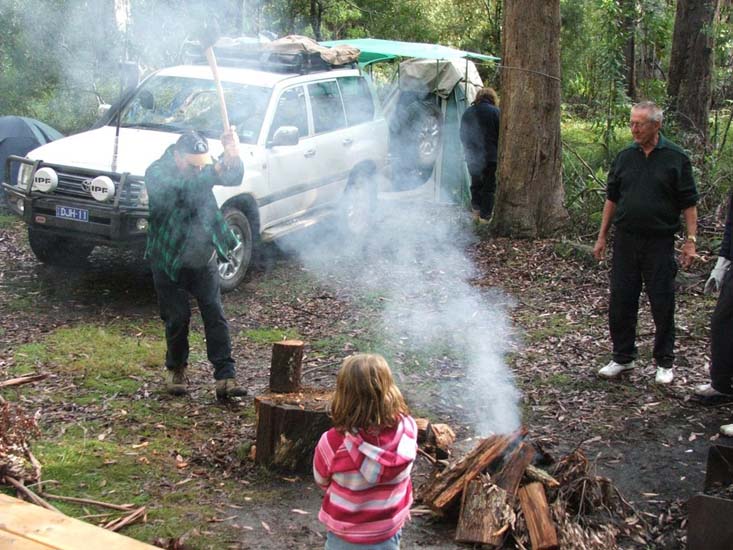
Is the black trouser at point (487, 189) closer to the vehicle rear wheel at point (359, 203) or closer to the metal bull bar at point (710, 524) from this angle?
the vehicle rear wheel at point (359, 203)

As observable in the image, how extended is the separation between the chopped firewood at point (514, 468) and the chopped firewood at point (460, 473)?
69 mm

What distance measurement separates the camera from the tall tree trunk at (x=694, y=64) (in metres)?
13.6

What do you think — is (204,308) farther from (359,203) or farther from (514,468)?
(359,203)

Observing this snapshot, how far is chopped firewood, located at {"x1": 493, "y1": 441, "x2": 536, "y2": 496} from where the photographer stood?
4.55m

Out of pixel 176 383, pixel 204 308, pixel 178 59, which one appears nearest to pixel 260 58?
pixel 178 59

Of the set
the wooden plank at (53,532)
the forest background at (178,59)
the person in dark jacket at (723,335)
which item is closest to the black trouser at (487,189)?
the forest background at (178,59)

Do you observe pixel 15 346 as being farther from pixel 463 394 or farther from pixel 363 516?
pixel 363 516

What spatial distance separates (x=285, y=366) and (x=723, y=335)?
10.4 ft

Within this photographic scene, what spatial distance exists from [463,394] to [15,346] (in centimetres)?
385

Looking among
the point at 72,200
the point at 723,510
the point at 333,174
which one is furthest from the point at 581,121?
the point at 723,510

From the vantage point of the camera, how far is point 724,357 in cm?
617

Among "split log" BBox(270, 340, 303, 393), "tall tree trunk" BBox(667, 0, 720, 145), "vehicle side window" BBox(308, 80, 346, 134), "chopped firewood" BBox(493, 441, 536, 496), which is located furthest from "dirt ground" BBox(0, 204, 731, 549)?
"tall tree trunk" BBox(667, 0, 720, 145)

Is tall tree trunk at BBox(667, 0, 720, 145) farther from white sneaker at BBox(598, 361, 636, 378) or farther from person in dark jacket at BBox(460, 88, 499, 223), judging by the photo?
white sneaker at BBox(598, 361, 636, 378)

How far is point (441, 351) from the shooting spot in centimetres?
755
